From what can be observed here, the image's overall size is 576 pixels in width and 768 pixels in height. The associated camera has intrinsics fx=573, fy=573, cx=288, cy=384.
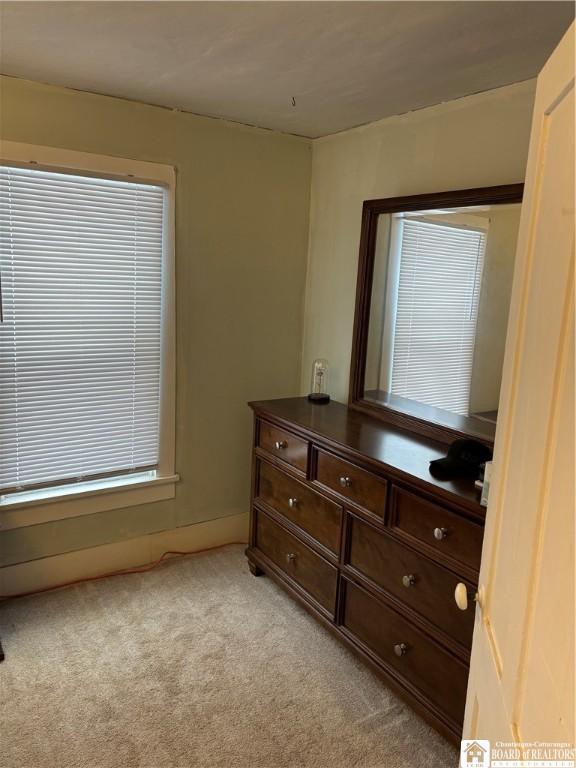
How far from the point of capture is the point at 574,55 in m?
0.86

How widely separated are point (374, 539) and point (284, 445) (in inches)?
26.0

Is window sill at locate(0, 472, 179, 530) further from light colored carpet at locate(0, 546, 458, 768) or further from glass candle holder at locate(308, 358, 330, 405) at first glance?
glass candle holder at locate(308, 358, 330, 405)

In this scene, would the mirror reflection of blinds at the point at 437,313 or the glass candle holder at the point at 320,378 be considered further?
the glass candle holder at the point at 320,378

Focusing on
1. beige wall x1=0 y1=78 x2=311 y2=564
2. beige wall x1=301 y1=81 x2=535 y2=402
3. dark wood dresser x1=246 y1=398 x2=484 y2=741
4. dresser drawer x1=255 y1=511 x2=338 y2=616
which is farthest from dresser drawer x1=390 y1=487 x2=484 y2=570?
beige wall x1=0 y1=78 x2=311 y2=564

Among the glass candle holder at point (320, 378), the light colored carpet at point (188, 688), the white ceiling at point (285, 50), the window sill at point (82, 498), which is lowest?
the light colored carpet at point (188, 688)

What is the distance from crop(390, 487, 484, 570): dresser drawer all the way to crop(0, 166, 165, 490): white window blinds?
4.66 ft

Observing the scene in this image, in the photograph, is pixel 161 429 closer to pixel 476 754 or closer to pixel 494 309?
pixel 494 309

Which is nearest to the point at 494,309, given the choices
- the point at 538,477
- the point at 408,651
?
the point at 408,651

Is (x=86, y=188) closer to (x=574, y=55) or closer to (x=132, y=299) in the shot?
(x=132, y=299)

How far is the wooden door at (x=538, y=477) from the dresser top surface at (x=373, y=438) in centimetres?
66

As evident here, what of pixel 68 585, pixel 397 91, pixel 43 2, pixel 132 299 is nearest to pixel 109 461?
pixel 68 585

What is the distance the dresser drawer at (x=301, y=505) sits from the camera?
237cm

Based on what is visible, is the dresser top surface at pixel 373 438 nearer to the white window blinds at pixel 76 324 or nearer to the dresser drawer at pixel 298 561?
the dresser drawer at pixel 298 561

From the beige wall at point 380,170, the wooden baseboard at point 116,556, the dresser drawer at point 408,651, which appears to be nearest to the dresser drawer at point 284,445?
the beige wall at point 380,170
